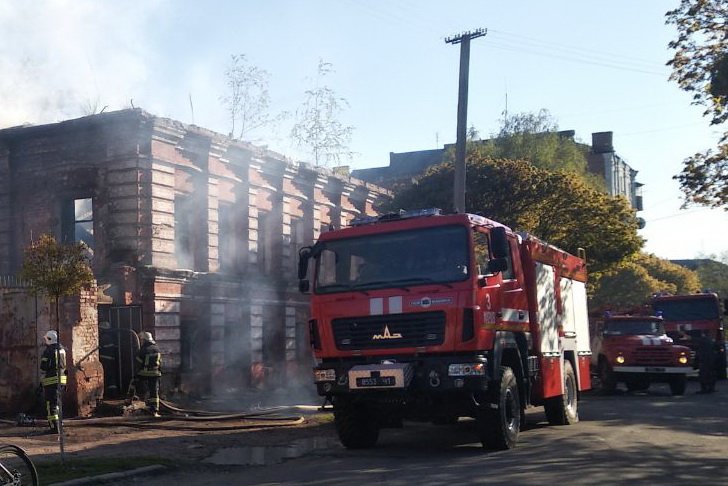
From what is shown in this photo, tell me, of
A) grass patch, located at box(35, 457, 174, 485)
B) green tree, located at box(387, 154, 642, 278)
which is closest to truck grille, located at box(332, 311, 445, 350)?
grass patch, located at box(35, 457, 174, 485)

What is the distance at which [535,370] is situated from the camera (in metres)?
12.7

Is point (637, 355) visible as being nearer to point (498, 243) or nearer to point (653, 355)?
point (653, 355)

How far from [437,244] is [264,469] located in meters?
3.65

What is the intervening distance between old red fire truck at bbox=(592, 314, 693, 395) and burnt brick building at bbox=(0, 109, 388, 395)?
9.76 m

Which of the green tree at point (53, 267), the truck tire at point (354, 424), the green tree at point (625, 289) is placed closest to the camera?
the truck tire at point (354, 424)

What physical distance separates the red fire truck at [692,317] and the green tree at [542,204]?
7.90ft

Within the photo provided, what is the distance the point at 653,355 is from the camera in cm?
2241

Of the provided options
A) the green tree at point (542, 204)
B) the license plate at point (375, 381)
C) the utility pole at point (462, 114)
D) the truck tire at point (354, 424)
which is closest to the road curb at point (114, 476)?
the truck tire at point (354, 424)

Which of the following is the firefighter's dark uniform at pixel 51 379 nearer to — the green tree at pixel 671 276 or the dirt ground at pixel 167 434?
the dirt ground at pixel 167 434

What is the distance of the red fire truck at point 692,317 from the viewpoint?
28.4 m

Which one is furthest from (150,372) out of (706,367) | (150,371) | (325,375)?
(706,367)

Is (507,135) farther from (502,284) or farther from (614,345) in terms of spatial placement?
(502,284)

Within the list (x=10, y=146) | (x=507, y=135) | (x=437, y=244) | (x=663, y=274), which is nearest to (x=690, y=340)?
(x=507, y=135)

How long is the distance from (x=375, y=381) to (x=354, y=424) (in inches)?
52.0
